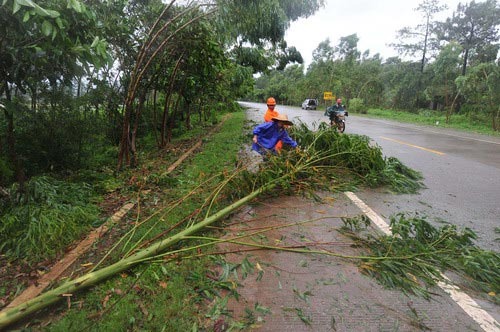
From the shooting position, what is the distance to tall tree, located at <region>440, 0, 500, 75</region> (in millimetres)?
30109

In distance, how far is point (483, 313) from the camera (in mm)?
2365

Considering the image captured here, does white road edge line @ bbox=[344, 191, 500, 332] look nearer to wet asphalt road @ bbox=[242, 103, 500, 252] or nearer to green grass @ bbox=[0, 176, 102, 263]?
wet asphalt road @ bbox=[242, 103, 500, 252]

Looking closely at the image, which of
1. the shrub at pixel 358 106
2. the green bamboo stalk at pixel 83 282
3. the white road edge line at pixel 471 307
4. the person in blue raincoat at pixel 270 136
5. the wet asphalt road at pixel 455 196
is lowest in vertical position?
the shrub at pixel 358 106

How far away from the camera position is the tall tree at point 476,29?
98.8 feet

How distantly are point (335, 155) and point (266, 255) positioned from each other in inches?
119

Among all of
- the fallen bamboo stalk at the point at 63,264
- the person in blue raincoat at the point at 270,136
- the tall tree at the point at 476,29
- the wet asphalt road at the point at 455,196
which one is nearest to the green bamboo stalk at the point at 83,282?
the fallen bamboo stalk at the point at 63,264

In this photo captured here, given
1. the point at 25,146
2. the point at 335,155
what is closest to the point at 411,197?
the point at 335,155

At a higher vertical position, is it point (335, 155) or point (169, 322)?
point (335, 155)

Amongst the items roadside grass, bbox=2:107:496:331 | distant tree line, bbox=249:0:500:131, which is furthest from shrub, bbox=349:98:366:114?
roadside grass, bbox=2:107:496:331

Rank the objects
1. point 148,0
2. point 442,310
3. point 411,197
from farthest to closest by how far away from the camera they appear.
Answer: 1. point 148,0
2. point 411,197
3. point 442,310

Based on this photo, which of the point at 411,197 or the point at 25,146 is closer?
the point at 411,197

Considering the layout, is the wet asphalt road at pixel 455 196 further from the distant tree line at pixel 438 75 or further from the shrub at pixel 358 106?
the shrub at pixel 358 106

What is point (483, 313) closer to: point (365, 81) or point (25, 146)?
point (25, 146)

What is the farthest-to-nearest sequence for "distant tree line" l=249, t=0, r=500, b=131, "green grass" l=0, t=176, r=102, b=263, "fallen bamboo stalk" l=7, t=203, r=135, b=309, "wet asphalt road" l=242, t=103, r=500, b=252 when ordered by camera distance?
"distant tree line" l=249, t=0, r=500, b=131 < "wet asphalt road" l=242, t=103, r=500, b=252 < "green grass" l=0, t=176, r=102, b=263 < "fallen bamboo stalk" l=7, t=203, r=135, b=309
